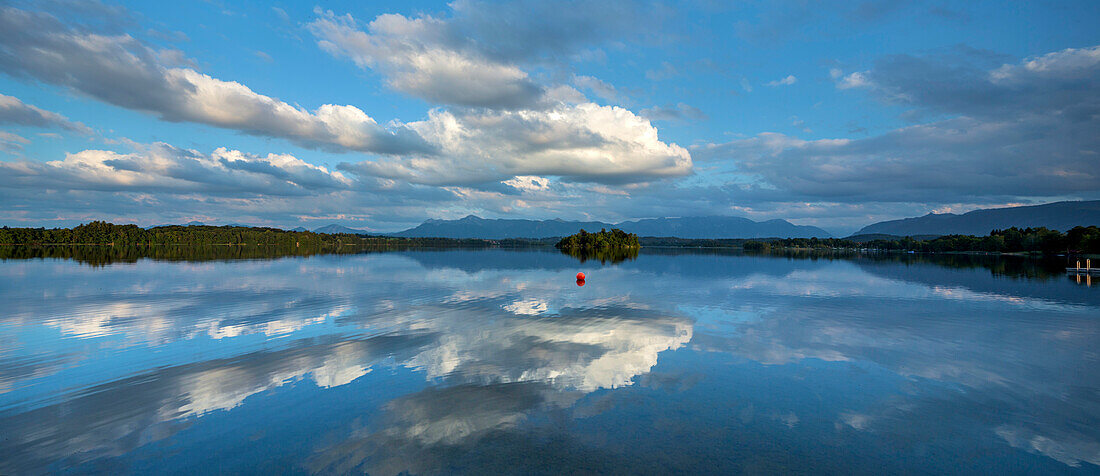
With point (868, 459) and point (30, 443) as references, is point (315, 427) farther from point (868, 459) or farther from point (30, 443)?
point (868, 459)

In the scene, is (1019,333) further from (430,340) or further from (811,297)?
(430,340)

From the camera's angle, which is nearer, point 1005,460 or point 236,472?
point 236,472

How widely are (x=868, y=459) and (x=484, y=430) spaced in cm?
1010

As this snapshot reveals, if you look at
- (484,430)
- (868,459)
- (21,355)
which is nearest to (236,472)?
(484,430)

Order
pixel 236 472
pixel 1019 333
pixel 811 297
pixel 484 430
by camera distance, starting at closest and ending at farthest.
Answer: pixel 236 472
pixel 484 430
pixel 1019 333
pixel 811 297

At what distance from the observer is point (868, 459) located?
11.2m

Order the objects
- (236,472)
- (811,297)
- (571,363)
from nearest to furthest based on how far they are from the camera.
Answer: (236,472)
(571,363)
(811,297)

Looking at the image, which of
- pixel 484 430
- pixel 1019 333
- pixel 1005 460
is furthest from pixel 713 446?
pixel 1019 333

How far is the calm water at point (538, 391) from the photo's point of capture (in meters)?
11.2

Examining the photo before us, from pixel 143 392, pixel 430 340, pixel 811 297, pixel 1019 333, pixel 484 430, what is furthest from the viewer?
pixel 811 297

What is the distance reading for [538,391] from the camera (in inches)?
622

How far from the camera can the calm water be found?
36.6 ft

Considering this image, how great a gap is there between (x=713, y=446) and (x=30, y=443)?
1804 centimetres

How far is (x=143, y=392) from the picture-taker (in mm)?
15430
